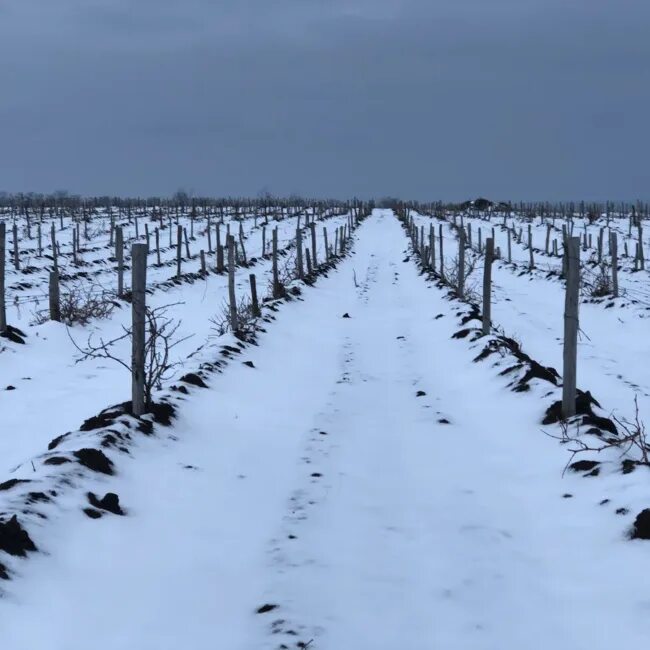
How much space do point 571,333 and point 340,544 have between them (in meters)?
3.62

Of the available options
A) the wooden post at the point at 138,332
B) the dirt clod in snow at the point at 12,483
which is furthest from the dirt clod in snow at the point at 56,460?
the wooden post at the point at 138,332

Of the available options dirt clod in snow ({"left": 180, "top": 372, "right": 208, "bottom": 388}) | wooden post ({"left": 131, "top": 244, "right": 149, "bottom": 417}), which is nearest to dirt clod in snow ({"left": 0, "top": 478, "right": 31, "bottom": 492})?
wooden post ({"left": 131, "top": 244, "right": 149, "bottom": 417})

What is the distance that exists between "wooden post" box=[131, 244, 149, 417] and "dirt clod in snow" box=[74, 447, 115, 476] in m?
1.43

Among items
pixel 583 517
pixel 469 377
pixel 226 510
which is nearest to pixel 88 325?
pixel 469 377

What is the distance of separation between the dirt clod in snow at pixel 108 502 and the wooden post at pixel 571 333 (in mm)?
4232

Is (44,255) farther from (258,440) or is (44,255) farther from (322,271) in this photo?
(258,440)

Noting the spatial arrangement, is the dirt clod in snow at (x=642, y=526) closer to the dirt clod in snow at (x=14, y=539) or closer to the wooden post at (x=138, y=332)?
the dirt clod in snow at (x=14, y=539)

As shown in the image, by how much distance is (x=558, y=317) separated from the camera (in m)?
18.1

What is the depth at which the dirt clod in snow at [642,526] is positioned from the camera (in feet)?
14.7

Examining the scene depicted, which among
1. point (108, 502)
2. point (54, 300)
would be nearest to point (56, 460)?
point (108, 502)

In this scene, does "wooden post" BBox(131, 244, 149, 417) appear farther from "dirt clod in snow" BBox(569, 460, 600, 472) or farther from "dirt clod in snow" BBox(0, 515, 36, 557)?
"dirt clod in snow" BBox(569, 460, 600, 472)

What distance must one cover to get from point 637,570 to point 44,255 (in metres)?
33.5

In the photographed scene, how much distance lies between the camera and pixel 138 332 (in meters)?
7.05

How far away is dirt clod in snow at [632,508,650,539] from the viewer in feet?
14.7
